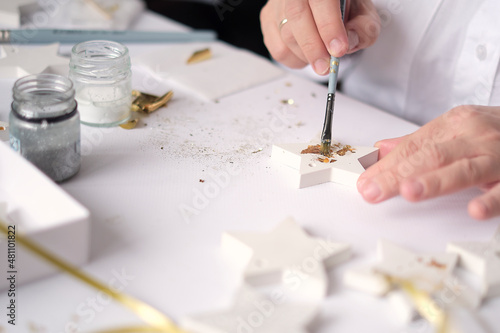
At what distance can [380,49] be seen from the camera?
1.17 m

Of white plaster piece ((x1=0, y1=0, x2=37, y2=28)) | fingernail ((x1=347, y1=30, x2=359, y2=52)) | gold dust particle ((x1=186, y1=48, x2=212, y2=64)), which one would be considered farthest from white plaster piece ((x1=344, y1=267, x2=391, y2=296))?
white plaster piece ((x1=0, y1=0, x2=37, y2=28))

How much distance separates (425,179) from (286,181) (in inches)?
8.3

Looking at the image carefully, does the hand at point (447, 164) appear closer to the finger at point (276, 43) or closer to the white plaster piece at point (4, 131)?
the finger at point (276, 43)

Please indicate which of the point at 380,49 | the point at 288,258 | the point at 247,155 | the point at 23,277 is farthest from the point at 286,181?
the point at 380,49

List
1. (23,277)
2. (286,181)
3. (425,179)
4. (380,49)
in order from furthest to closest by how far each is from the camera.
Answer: (380,49) → (286,181) → (425,179) → (23,277)

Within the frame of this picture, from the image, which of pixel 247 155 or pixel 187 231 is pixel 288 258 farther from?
pixel 247 155

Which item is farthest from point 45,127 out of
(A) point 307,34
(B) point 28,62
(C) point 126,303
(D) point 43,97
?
(A) point 307,34

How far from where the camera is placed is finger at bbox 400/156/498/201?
656 mm

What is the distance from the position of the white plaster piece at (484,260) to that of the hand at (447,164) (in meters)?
0.04

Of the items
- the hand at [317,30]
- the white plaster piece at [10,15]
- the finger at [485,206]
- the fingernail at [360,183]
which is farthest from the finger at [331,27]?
the white plaster piece at [10,15]

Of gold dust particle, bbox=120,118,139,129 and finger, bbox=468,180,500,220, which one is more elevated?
finger, bbox=468,180,500,220

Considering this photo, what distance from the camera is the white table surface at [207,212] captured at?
54 centimetres

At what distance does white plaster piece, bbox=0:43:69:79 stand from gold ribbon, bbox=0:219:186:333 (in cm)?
53

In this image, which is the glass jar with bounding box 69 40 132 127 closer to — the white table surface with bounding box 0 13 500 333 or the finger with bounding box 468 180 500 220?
the white table surface with bounding box 0 13 500 333
